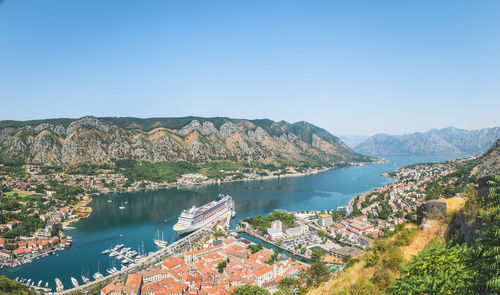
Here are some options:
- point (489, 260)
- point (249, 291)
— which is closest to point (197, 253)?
point (249, 291)

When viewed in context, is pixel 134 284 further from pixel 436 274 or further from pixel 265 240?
pixel 436 274

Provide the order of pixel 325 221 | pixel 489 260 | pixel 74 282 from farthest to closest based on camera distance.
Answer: pixel 325 221 < pixel 74 282 < pixel 489 260

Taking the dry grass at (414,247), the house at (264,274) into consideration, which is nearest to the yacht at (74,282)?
the house at (264,274)

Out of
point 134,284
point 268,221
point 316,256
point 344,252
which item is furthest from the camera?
point 268,221

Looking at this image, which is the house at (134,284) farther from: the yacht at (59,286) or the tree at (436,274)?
the tree at (436,274)

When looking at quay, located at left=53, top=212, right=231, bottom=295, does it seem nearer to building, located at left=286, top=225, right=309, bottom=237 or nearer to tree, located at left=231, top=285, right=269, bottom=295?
building, located at left=286, top=225, right=309, bottom=237

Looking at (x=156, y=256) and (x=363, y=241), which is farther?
(x=363, y=241)

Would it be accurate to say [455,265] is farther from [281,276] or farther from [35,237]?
[35,237]
